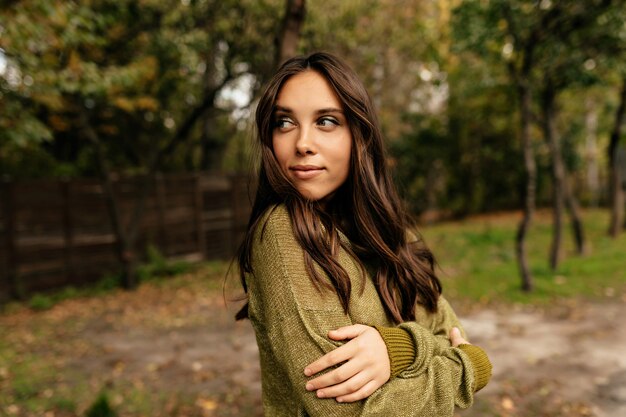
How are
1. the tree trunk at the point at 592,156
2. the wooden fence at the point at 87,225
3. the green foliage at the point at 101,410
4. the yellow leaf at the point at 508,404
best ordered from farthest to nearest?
1. the tree trunk at the point at 592,156
2. the wooden fence at the point at 87,225
3. the yellow leaf at the point at 508,404
4. the green foliage at the point at 101,410

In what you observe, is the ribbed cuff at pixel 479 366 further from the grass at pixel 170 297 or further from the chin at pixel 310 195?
the grass at pixel 170 297

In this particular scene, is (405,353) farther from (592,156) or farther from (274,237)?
(592,156)

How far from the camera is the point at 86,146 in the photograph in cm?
1303

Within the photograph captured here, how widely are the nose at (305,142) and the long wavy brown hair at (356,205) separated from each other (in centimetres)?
10

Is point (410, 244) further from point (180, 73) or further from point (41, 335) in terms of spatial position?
point (180, 73)

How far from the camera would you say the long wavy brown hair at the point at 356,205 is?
4.58 ft

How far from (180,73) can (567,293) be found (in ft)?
27.5

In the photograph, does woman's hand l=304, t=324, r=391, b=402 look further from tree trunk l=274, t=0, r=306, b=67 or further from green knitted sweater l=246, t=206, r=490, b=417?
tree trunk l=274, t=0, r=306, b=67

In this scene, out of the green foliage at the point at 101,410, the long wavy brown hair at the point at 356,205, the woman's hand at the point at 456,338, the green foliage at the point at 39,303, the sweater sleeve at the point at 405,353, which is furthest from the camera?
the green foliage at the point at 39,303

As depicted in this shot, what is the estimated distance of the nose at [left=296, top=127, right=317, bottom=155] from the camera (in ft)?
4.58

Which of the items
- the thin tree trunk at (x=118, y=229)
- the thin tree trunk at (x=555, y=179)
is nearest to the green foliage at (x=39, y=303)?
the thin tree trunk at (x=118, y=229)

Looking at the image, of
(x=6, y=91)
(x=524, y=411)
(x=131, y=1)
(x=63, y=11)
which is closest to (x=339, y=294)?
(x=524, y=411)

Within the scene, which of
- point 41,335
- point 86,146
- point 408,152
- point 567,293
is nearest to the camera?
point 41,335

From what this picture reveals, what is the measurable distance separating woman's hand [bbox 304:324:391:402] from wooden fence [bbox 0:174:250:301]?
7381 millimetres
